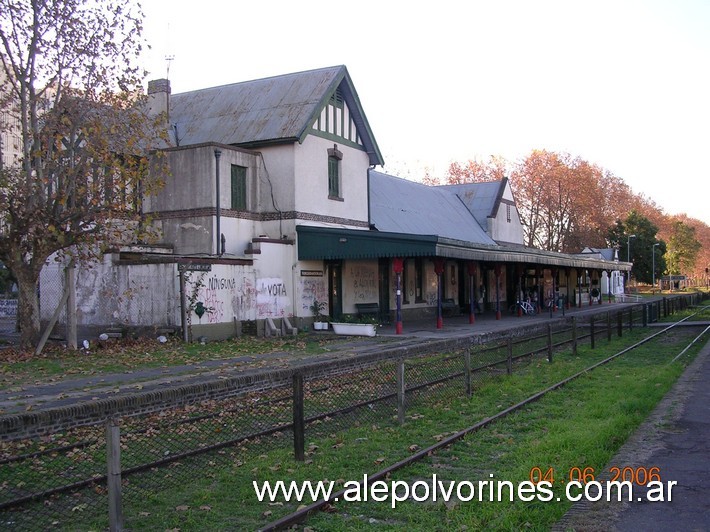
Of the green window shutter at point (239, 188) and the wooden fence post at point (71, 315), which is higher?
the green window shutter at point (239, 188)

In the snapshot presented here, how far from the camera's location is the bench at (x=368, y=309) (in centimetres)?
2850

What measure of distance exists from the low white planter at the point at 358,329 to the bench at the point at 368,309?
381 centimetres

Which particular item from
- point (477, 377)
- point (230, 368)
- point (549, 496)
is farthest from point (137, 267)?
point (549, 496)

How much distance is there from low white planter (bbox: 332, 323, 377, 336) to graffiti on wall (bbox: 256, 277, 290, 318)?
7.21 feet

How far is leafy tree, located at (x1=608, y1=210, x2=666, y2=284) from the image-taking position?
83.7 m

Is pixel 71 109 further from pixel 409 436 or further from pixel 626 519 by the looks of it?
pixel 626 519

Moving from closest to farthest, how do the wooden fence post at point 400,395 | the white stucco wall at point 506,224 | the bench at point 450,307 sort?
the wooden fence post at point 400,395 → the bench at point 450,307 → the white stucco wall at point 506,224

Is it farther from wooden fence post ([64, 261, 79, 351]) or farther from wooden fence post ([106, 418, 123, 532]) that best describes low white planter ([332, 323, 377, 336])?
wooden fence post ([106, 418, 123, 532])

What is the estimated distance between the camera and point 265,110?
27.5m

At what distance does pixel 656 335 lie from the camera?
24.5 metres

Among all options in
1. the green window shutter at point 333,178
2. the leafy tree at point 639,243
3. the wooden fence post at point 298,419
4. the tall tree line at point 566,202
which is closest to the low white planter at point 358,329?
the green window shutter at point 333,178

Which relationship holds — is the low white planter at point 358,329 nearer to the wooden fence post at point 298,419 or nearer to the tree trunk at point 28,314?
the tree trunk at point 28,314

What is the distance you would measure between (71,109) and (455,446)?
14.7 meters
